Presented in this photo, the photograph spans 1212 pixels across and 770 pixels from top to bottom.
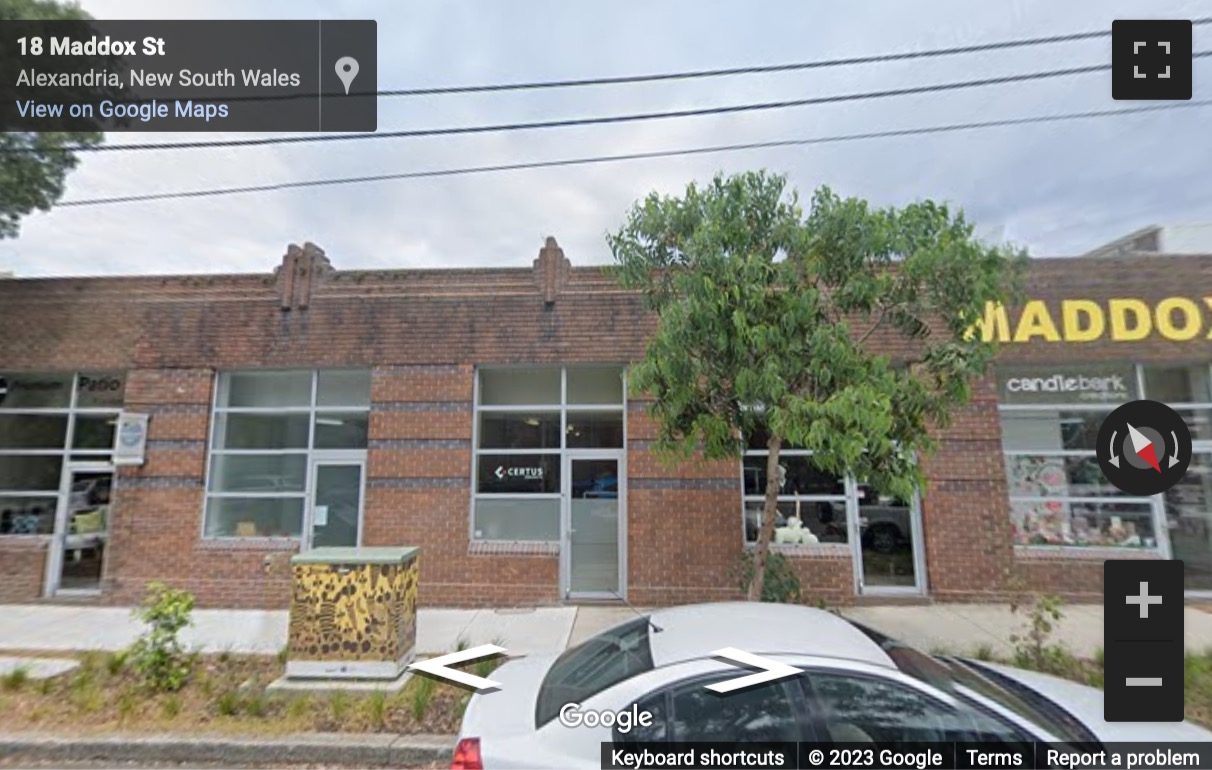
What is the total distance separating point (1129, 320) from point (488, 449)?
9.71m

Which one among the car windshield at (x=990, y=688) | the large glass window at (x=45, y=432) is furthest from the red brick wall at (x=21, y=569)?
Result: the car windshield at (x=990, y=688)

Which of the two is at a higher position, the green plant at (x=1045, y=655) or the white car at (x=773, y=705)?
the white car at (x=773, y=705)

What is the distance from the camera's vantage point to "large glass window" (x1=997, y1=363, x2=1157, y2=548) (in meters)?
8.87

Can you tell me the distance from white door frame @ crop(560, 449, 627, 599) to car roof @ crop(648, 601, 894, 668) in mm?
5344

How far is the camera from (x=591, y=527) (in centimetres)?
899

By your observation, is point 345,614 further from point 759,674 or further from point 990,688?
point 990,688

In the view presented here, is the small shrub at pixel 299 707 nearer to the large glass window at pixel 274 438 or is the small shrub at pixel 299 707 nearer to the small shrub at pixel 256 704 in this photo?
the small shrub at pixel 256 704

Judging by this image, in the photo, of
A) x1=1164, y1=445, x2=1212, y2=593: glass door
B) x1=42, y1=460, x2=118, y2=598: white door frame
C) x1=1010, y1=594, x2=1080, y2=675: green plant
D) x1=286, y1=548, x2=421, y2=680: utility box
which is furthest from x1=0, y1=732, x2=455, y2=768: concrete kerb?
x1=1164, y1=445, x2=1212, y2=593: glass door

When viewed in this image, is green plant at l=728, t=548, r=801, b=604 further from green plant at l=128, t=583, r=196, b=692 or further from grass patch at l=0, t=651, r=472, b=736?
green plant at l=128, t=583, r=196, b=692

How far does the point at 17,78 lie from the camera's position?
22.2ft

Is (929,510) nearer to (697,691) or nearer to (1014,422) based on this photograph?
(1014,422)

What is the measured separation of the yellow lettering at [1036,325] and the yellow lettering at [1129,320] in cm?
85

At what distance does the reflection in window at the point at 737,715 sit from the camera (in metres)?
2.54

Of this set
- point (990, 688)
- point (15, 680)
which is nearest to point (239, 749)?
point (15, 680)
